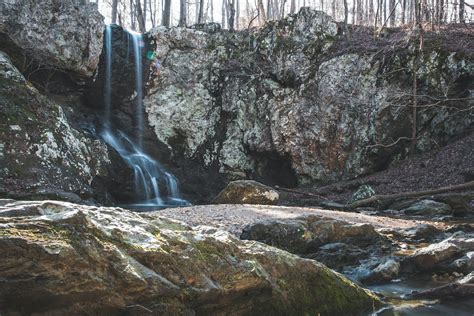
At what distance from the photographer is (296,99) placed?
1936cm

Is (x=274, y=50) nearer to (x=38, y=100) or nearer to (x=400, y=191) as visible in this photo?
(x=400, y=191)

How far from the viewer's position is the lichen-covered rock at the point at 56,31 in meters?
16.1

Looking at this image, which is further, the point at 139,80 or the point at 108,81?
the point at 139,80

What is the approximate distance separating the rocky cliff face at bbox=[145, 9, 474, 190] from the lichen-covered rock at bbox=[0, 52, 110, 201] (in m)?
6.22

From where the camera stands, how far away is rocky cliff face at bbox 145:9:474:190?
17.8 meters

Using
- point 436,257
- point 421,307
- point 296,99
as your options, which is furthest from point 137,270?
point 296,99

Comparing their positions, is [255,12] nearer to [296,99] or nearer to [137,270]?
[296,99]

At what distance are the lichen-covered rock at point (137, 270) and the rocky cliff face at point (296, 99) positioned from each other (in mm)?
14602

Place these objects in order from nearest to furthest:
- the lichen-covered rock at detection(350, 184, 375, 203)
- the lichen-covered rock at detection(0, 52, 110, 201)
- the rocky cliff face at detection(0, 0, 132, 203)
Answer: the lichen-covered rock at detection(0, 52, 110, 201)
the rocky cliff face at detection(0, 0, 132, 203)
the lichen-covered rock at detection(350, 184, 375, 203)

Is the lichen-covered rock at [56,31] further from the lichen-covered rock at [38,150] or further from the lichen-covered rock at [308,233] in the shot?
the lichen-covered rock at [308,233]

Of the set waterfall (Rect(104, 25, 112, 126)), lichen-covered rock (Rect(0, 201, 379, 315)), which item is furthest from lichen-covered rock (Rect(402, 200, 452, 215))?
waterfall (Rect(104, 25, 112, 126))

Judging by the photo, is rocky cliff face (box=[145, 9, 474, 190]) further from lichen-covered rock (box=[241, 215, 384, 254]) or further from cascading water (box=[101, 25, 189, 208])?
lichen-covered rock (box=[241, 215, 384, 254])

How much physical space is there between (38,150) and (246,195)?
640cm

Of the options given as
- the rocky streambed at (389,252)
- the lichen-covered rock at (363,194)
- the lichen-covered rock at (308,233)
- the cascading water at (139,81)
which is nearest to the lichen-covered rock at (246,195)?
the lichen-covered rock at (363,194)
